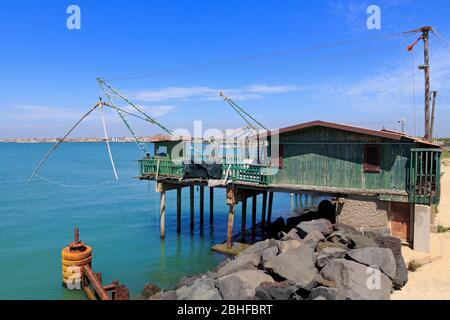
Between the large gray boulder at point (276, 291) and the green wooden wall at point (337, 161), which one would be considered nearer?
the large gray boulder at point (276, 291)

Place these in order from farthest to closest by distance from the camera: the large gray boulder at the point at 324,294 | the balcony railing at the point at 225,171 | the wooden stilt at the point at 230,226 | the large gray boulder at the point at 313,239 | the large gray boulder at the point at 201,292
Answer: the wooden stilt at the point at 230,226 → the balcony railing at the point at 225,171 → the large gray boulder at the point at 313,239 → the large gray boulder at the point at 201,292 → the large gray boulder at the point at 324,294

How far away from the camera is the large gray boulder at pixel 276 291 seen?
11.0 meters

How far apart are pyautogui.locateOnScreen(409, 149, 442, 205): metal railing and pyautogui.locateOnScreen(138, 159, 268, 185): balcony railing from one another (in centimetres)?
717

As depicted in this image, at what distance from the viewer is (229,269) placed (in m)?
14.0

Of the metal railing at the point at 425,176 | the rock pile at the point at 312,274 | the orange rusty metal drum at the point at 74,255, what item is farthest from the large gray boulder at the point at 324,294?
the orange rusty metal drum at the point at 74,255

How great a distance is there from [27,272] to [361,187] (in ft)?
61.5

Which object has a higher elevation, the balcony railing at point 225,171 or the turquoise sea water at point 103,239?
the balcony railing at point 225,171

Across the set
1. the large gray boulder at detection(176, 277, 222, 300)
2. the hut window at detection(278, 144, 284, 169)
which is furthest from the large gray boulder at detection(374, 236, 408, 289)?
the hut window at detection(278, 144, 284, 169)

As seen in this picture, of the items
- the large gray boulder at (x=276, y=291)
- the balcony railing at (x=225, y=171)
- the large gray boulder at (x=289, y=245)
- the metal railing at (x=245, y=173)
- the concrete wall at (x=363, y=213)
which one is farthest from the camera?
the balcony railing at (x=225, y=171)

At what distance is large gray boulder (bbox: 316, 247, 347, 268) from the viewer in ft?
42.5

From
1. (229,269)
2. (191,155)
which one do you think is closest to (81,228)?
(191,155)

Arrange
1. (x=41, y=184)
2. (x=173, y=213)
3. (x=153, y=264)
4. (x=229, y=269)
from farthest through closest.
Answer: (x=41, y=184) → (x=173, y=213) → (x=153, y=264) → (x=229, y=269)

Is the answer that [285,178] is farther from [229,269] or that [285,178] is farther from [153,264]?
[153,264]

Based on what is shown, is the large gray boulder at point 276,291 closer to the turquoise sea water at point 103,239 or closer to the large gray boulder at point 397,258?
the large gray boulder at point 397,258
